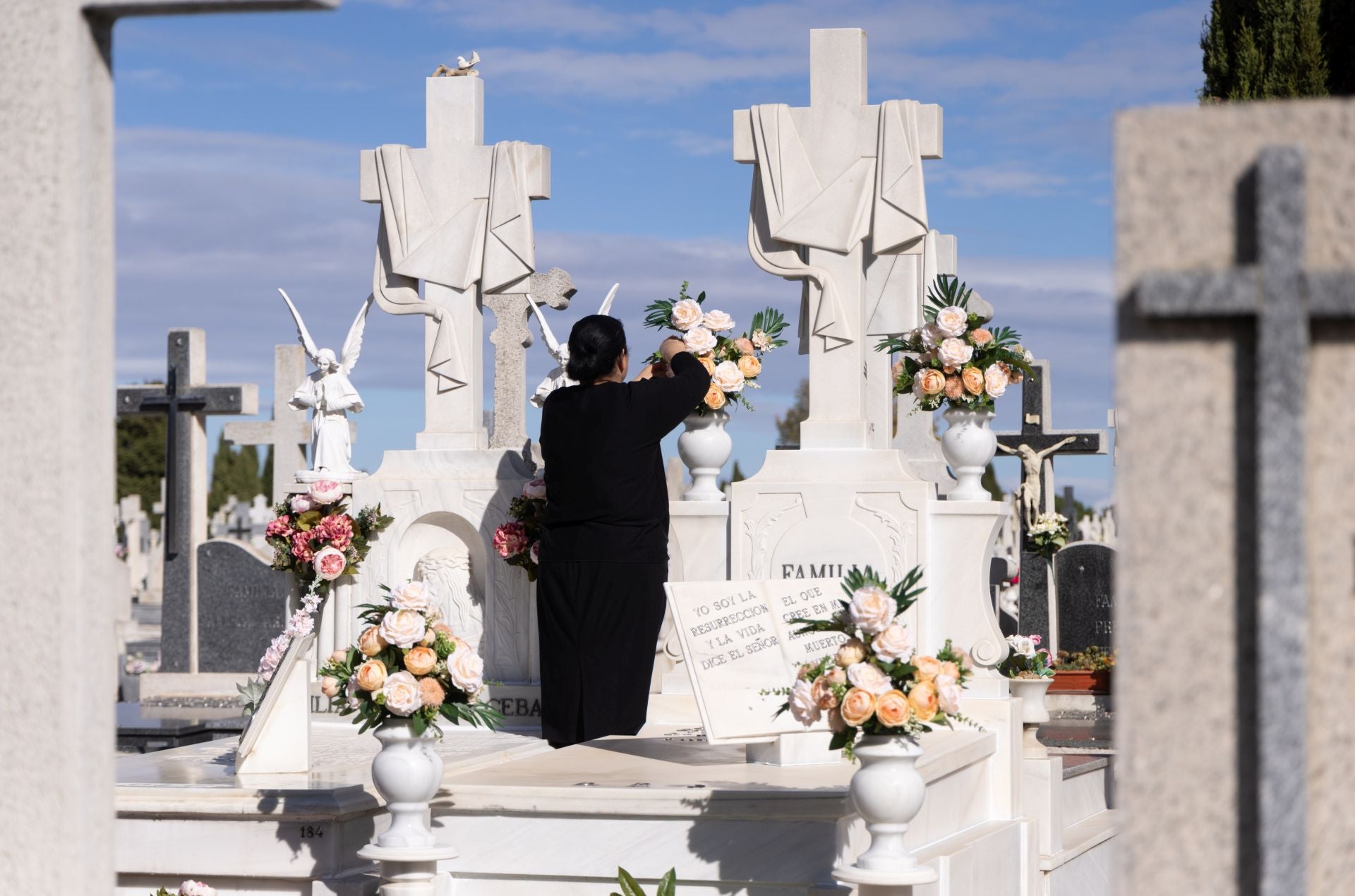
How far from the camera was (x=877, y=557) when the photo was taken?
8562 mm

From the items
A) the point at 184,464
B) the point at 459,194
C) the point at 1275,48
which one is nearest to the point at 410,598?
the point at 459,194

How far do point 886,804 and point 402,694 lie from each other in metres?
1.55

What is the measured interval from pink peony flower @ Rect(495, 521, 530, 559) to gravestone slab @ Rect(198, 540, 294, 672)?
7.40 metres

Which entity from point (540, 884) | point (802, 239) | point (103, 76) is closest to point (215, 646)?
point (802, 239)

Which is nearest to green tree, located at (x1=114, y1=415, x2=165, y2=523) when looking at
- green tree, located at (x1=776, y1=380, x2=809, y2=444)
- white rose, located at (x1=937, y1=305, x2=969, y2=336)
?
green tree, located at (x1=776, y1=380, x2=809, y2=444)

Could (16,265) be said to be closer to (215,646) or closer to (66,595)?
(66,595)

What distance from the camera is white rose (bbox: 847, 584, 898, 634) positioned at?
5309 millimetres

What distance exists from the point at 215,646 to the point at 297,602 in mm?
7055

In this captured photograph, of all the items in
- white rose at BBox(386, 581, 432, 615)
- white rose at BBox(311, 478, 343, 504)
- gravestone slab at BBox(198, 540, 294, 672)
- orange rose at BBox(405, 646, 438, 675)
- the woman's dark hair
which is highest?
the woman's dark hair

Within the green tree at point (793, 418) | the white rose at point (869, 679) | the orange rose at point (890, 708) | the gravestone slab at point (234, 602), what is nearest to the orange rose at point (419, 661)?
the white rose at point (869, 679)

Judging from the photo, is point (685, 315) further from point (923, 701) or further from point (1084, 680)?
point (1084, 680)

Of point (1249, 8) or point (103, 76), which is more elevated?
point (1249, 8)

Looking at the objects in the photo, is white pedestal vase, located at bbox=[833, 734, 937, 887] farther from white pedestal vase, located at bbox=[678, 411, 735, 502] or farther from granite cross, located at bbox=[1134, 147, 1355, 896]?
white pedestal vase, located at bbox=[678, 411, 735, 502]

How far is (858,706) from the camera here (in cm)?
520
